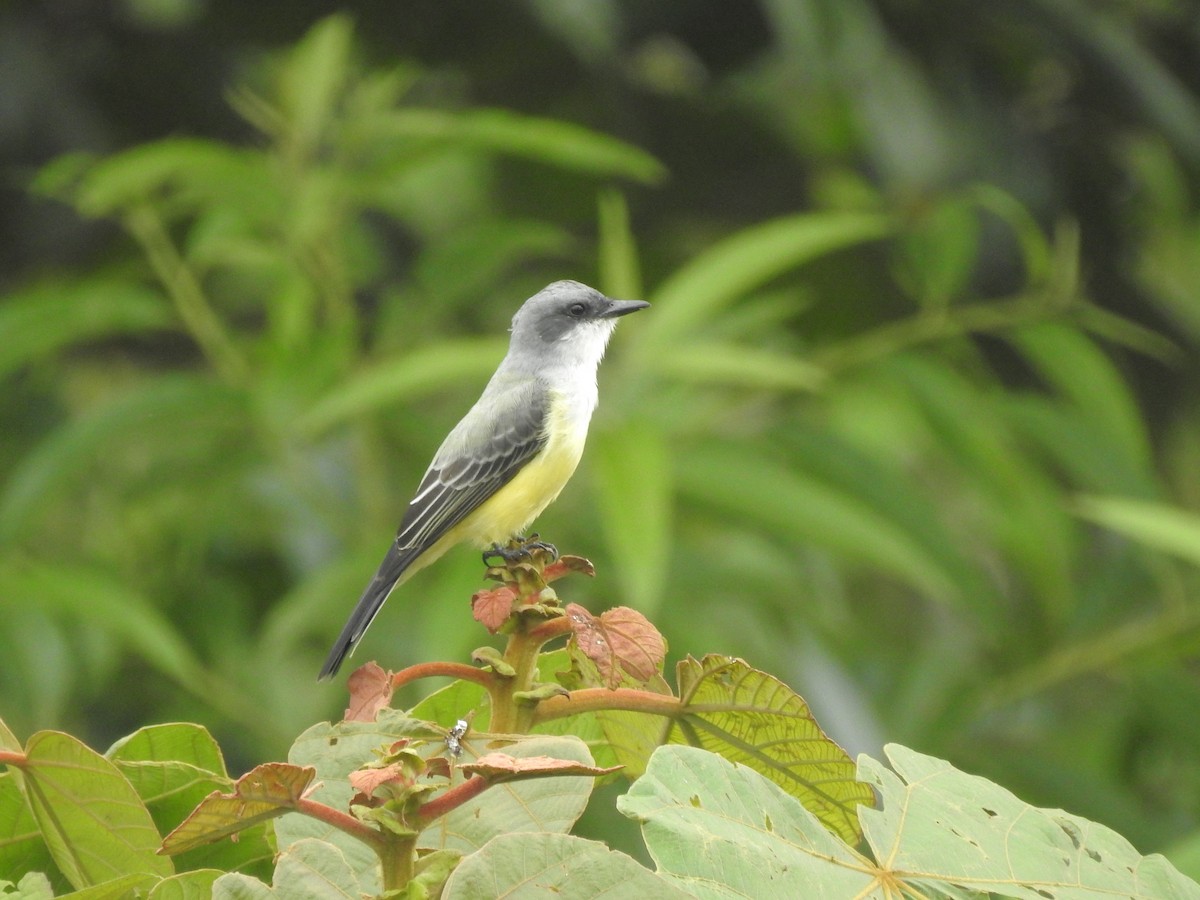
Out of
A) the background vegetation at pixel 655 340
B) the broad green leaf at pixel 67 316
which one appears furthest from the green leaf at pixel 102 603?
the broad green leaf at pixel 67 316

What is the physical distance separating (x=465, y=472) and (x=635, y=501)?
83 cm

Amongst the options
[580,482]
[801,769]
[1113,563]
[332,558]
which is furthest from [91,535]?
[801,769]

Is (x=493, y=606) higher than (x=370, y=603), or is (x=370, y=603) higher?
(x=493, y=606)

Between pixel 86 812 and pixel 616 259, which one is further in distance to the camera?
pixel 616 259

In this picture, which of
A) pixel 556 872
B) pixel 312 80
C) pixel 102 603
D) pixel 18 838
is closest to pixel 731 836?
pixel 556 872

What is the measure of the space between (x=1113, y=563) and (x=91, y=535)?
3.55m

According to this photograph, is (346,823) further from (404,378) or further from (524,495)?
(404,378)

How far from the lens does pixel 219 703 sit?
3975mm

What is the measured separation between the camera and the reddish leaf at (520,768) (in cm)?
98

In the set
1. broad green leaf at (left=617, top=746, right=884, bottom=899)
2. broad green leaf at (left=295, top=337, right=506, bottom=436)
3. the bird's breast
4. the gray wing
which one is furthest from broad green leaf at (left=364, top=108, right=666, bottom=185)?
broad green leaf at (left=617, top=746, right=884, bottom=899)

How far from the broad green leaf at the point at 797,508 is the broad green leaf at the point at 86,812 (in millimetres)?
2753

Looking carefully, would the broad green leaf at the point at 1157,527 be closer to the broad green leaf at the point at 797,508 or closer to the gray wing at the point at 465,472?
the broad green leaf at the point at 797,508

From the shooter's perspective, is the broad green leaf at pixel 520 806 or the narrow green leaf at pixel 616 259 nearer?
the broad green leaf at pixel 520 806

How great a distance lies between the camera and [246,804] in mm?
1056
